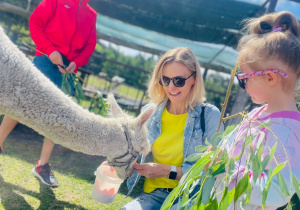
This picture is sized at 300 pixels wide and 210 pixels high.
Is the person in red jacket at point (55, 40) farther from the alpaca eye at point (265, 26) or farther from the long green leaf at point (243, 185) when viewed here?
the long green leaf at point (243, 185)

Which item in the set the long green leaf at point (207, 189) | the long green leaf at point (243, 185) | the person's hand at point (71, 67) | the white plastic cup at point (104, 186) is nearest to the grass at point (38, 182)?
the white plastic cup at point (104, 186)

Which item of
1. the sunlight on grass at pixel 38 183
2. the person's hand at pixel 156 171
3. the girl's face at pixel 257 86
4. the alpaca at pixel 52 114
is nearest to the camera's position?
the girl's face at pixel 257 86

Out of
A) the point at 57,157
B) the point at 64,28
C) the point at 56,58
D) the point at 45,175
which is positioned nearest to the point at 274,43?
the point at 56,58

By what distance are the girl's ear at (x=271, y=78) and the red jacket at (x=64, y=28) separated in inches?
90.8

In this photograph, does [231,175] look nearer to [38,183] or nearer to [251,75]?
[251,75]

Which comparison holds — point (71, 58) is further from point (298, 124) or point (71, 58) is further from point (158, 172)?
point (298, 124)

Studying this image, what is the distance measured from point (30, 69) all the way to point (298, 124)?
166 cm

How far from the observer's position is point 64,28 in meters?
3.24

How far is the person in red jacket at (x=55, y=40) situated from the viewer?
3117mm

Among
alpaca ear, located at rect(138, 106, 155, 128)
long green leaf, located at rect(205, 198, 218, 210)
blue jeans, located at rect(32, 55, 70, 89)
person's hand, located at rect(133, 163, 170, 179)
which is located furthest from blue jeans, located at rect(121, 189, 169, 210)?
blue jeans, located at rect(32, 55, 70, 89)

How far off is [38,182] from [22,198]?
0.43 m

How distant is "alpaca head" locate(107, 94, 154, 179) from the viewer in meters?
2.23

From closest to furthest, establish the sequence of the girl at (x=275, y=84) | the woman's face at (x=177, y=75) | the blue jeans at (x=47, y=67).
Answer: the girl at (x=275, y=84)
the woman's face at (x=177, y=75)
the blue jeans at (x=47, y=67)

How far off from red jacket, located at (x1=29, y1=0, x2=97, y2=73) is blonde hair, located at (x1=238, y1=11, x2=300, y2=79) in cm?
213
